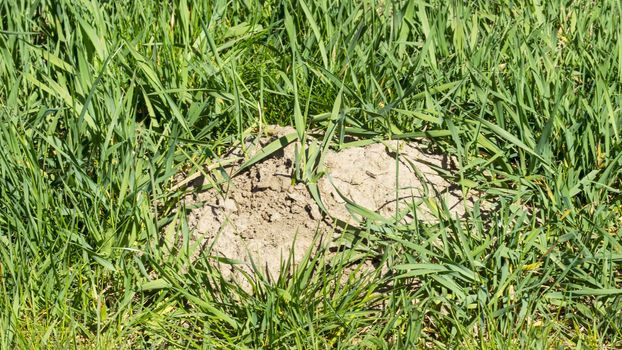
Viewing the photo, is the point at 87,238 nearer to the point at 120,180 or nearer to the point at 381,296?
the point at 120,180

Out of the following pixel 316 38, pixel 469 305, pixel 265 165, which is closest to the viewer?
pixel 469 305

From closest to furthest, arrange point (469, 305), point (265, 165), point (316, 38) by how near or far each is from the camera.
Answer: point (469, 305), point (265, 165), point (316, 38)

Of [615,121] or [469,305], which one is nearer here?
[469,305]

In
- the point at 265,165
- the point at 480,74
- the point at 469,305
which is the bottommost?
the point at 469,305

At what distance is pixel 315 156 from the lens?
9.79ft

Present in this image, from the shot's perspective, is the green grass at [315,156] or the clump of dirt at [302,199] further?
the clump of dirt at [302,199]

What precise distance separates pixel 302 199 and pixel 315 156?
15 centimetres

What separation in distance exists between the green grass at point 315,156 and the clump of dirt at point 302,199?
70 millimetres

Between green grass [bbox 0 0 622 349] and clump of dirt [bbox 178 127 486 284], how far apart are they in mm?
70

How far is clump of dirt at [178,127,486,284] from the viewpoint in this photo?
2881mm

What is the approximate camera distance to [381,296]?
2715 mm

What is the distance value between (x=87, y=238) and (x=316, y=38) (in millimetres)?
1068

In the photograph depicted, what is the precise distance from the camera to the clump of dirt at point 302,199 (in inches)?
113

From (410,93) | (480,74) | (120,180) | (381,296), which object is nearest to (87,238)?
(120,180)
